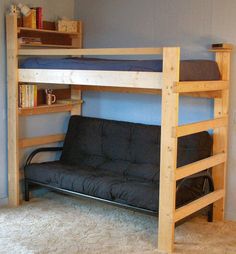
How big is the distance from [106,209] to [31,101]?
1.24 metres

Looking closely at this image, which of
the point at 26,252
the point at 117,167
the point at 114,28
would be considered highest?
the point at 114,28

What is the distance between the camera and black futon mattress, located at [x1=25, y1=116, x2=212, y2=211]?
151 inches

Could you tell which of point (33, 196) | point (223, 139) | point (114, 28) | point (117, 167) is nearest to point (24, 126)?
point (33, 196)

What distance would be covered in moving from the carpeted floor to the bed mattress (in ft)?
4.12

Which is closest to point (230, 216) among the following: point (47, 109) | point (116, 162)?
point (116, 162)

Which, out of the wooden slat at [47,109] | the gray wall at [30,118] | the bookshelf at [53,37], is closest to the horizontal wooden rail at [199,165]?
the wooden slat at [47,109]

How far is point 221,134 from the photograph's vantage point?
4062mm

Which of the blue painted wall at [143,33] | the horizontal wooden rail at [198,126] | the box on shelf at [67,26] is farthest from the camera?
the box on shelf at [67,26]

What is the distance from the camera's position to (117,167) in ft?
14.6

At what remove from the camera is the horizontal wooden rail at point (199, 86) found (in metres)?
3.30

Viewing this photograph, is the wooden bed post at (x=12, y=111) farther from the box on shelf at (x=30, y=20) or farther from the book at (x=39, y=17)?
the book at (x=39, y=17)

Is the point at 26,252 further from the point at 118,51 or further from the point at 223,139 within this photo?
the point at 223,139

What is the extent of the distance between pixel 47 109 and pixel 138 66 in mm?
1553

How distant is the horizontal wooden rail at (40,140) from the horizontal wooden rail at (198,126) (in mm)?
1787
